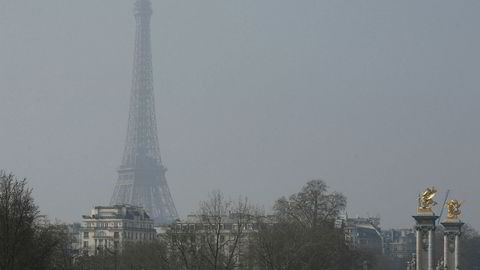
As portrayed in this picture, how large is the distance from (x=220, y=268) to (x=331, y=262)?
47.7 ft

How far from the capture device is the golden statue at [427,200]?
2980 inches

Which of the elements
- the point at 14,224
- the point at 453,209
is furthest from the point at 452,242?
the point at 14,224

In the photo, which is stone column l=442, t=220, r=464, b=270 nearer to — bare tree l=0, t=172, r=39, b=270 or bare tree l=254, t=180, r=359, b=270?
bare tree l=254, t=180, r=359, b=270

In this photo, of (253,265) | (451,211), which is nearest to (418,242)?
(451,211)

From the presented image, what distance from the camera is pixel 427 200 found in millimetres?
76188

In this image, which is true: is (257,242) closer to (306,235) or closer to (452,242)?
(306,235)

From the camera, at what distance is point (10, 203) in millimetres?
65000

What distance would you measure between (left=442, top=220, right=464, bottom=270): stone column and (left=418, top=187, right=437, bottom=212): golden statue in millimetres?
11884

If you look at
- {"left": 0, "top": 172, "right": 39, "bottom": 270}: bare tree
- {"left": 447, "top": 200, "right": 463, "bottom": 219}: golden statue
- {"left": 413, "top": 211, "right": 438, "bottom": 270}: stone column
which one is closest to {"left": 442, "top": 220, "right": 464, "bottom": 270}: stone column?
{"left": 447, "top": 200, "right": 463, "bottom": 219}: golden statue

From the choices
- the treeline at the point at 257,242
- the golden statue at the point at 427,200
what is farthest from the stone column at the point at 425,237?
the treeline at the point at 257,242

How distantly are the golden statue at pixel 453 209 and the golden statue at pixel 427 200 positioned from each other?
34.4 ft

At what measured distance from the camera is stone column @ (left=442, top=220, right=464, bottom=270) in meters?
88.6

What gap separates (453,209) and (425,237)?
38.8 feet

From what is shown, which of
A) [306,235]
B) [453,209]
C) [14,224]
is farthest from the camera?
[306,235]
